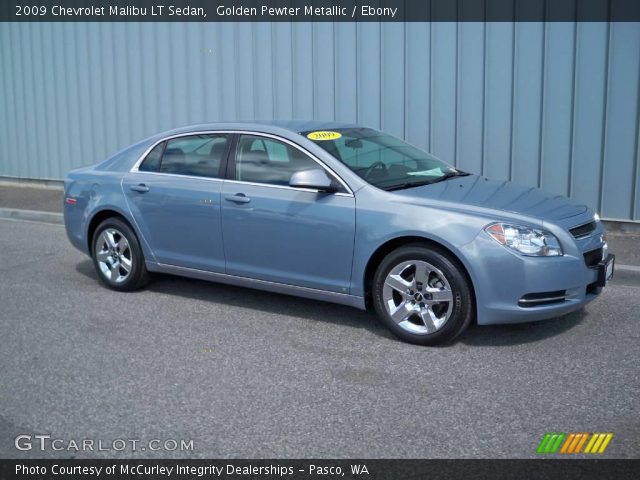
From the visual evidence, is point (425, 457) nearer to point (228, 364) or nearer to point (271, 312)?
point (228, 364)

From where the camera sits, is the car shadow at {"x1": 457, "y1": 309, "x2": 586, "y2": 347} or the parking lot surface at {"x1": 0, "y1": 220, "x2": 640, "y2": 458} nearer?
the parking lot surface at {"x1": 0, "y1": 220, "x2": 640, "y2": 458}

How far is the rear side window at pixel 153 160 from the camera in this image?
714cm

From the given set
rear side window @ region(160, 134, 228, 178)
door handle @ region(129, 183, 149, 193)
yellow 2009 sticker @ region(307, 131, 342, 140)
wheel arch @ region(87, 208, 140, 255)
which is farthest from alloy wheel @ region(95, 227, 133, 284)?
yellow 2009 sticker @ region(307, 131, 342, 140)

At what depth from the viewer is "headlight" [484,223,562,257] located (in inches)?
211

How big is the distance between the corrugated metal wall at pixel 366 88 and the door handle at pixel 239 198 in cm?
408

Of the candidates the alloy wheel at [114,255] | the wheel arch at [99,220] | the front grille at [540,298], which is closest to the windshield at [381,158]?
the front grille at [540,298]

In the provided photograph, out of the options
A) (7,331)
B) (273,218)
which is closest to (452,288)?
(273,218)

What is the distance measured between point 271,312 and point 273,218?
90 centimetres

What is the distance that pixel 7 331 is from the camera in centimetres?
621

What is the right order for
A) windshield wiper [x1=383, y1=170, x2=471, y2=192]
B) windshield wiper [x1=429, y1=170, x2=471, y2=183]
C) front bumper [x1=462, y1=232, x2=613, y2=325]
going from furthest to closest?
windshield wiper [x1=429, y1=170, x2=471, y2=183] < windshield wiper [x1=383, y1=170, x2=471, y2=192] < front bumper [x1=462, y1=232, x2=613, y2=325]

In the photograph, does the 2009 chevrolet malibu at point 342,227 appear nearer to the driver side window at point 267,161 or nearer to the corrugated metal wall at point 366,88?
the driver side window at point 267,161

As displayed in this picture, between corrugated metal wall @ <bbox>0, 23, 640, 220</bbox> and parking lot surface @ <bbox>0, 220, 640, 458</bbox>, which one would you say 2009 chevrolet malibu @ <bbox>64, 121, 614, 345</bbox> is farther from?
corrugated metal wall @ <bbox>0, 23, 640, 220</bbox>

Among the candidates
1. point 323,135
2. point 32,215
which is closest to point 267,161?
point 323,135
